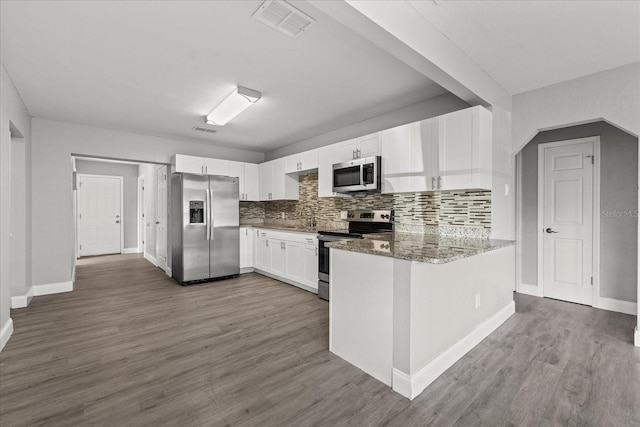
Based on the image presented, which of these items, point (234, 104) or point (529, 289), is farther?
point (529, 289)

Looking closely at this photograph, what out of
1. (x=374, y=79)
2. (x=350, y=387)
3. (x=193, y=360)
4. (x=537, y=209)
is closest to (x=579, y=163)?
(x=537, y=209)

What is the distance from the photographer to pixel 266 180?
582 cm

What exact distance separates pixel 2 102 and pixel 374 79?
3479 mm

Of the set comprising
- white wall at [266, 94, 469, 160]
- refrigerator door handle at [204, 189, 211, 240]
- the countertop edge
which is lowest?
the countertop edge

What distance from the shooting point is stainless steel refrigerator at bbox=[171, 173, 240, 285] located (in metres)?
4.76

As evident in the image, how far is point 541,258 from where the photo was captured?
3916 mm

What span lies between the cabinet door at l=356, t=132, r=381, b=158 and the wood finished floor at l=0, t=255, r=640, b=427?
2.06m

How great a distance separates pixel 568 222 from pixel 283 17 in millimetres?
3967

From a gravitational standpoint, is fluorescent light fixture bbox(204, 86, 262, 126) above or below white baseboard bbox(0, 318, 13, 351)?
above

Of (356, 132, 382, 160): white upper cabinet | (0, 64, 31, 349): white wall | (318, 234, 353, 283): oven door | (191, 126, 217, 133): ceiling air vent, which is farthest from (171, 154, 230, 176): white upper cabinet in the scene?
(356, 132, 382, 160): white upper cabinet

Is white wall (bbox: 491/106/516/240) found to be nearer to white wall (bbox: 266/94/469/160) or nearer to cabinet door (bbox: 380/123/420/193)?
white wall (bbox: 266/94/469/160)

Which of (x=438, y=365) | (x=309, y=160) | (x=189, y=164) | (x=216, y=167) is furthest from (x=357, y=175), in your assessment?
(x=189, y=164)

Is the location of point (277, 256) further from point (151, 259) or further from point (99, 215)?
point (99, 215)

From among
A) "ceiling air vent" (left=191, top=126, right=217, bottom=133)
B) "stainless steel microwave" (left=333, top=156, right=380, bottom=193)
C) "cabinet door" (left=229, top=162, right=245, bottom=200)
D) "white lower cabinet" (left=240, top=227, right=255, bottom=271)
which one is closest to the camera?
"stainless steel microwave" (left=333, top=156, right=380, bottom=193)
